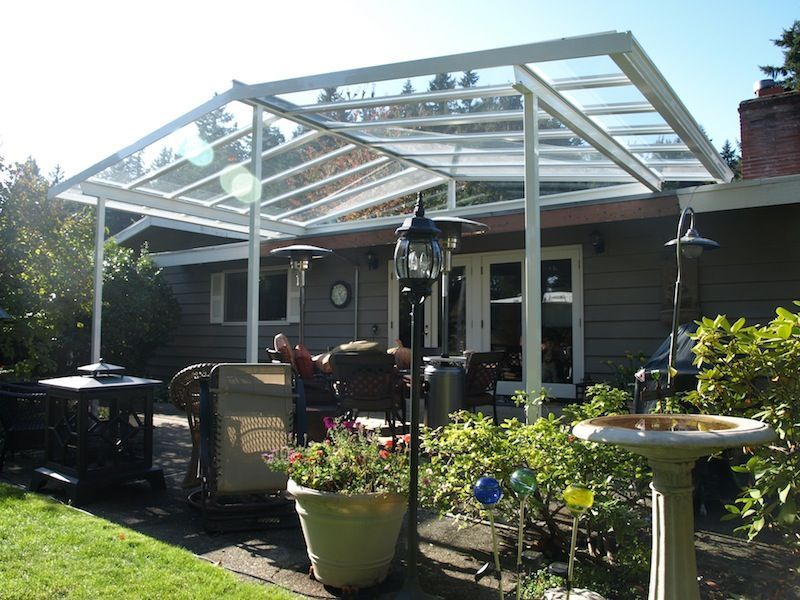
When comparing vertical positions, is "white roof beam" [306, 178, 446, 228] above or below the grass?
above

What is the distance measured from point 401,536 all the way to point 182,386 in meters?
1.72

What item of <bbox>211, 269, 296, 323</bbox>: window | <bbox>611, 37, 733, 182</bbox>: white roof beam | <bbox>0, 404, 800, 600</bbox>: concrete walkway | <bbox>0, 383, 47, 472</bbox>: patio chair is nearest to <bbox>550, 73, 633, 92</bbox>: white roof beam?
<bbox>611, 37, 733, 182</bbox>: white roof beam

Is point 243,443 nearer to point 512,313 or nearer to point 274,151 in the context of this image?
point 274,151

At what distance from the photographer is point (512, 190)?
866 cm

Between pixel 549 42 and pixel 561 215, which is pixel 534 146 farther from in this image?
pixel 561 215

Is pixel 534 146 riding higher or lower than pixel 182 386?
higher

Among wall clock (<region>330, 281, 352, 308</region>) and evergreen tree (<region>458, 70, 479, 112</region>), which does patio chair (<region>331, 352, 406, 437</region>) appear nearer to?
evergreen tree (<region>458, 70, 479, 112</region>)

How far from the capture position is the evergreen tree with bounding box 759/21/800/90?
17.9 meters

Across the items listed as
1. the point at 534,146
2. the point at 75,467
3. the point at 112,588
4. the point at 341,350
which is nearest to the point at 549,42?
the point at 534,146

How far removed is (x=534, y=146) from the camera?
Answer: 4223 millimetres

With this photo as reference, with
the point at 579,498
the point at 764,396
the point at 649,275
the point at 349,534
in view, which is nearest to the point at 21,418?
the point at 349,534

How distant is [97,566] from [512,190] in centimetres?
703

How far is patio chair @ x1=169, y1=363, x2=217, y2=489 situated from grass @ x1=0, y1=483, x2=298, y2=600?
0.61 metres

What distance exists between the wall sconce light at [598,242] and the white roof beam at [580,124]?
777 millimetres
